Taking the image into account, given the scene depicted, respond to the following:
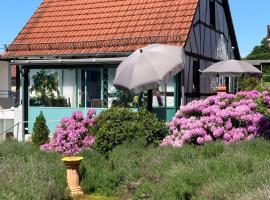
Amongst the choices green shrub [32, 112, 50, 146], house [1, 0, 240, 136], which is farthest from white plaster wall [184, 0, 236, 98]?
green shrub [32, 112, 50, 146]

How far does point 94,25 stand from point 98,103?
3919 mm

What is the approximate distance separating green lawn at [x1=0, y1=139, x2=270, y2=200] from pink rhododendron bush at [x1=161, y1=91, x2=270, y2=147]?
120cm

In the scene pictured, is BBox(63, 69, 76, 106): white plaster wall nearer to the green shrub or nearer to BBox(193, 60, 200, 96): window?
the green shrub

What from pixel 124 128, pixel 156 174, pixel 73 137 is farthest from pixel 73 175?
pixel 73 137

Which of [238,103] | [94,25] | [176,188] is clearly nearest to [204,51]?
[94,25]

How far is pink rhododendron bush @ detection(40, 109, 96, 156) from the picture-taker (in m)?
12.5

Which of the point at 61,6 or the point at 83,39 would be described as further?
the point at 61,6

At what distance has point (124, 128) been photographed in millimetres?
11750

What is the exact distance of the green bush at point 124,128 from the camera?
38.1 ft

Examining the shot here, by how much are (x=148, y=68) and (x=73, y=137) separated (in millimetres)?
2596

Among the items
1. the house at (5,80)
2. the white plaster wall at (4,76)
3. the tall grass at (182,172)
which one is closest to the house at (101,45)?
the tall grass at (182,172)

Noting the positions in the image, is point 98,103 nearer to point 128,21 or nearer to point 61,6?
point 128,21

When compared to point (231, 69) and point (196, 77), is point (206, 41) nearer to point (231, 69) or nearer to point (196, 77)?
point (196, 77)

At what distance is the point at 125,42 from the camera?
18391 mm
